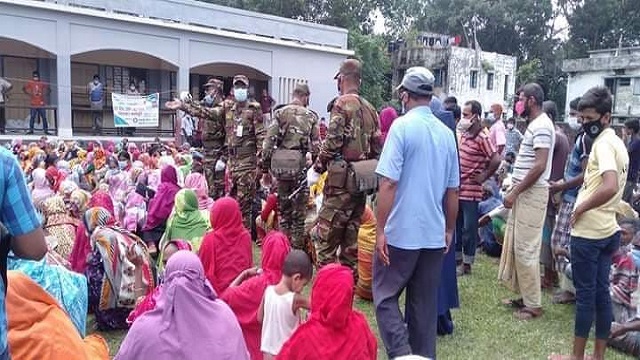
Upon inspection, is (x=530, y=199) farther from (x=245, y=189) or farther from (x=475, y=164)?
(x=245, y=189)

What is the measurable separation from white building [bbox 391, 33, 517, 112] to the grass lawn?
29.5m

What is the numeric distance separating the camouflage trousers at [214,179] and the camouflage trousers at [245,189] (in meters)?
0.52

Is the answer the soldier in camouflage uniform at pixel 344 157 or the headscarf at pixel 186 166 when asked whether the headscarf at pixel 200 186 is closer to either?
the headscarf at pixel 186 166

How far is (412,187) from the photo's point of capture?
11.3 ft

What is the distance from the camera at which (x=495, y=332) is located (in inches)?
179

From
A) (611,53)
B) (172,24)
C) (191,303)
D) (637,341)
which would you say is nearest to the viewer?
(191,303)

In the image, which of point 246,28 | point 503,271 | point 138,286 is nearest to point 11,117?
point 246,28

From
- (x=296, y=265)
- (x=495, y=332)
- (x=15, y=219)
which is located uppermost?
(x=15, y=219)

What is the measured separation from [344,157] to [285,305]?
213 centimetres

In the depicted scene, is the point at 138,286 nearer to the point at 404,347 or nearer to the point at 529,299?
the point at 404,347

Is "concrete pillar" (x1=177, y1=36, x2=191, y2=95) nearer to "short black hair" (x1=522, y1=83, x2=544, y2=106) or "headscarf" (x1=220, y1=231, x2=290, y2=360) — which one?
"short black hair" (x1=522, y1=83, x2=544, y2=106)

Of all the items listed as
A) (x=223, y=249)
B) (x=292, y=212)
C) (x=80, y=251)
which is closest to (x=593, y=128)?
(x=223, y=249)

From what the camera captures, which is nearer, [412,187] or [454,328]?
[412,187]

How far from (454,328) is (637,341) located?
4.26 feet
